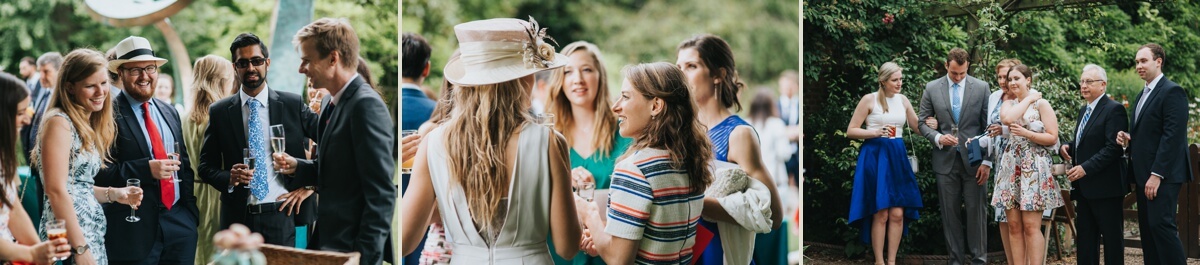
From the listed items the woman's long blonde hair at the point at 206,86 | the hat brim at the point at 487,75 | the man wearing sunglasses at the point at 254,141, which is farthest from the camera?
the woman's long blonde hair at the point at 206,86

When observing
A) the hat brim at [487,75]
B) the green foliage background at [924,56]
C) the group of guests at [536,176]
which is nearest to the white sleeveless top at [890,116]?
the green foliage background at [924,56]

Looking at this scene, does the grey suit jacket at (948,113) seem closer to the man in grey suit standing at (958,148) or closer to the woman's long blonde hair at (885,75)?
the man in grey suit standing at (958,148)

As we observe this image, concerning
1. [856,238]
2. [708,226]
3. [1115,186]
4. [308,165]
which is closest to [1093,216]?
[1115,186]

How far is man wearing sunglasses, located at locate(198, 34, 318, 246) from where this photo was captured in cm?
502

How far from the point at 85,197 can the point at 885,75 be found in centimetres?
416

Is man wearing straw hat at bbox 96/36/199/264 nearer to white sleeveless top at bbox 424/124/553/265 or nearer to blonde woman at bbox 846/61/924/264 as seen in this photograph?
white sleeveless top at bbox 424/124/553/265

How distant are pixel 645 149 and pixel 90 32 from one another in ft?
25.0

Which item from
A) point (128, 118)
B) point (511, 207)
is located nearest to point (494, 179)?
point (511, 207)

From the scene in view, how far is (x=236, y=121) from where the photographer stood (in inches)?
198

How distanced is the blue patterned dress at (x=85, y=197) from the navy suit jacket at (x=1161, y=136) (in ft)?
17.3

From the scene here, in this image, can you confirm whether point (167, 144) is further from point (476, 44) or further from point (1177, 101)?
point (1177, 101)

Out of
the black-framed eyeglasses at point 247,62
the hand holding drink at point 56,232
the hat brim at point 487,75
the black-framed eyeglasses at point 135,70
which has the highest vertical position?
the black-framed eyeglasses at point 247,62

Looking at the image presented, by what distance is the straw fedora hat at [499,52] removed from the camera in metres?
4.25

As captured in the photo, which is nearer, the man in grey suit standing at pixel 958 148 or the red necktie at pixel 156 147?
the red necktie at pixel 156 147
